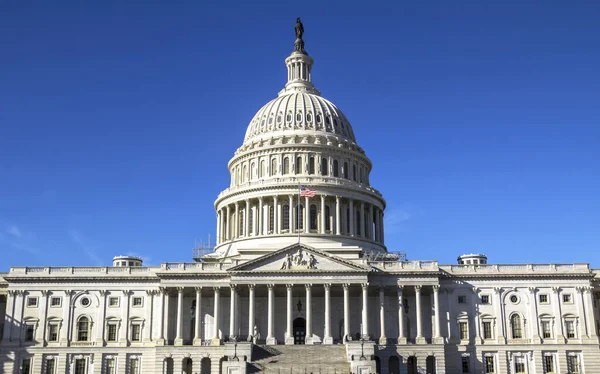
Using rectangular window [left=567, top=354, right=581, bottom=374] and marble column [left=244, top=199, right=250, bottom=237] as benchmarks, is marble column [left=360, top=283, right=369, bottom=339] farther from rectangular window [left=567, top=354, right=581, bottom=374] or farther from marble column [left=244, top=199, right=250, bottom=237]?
rectangular window [left=567, top=354, right=581, bottom=374]

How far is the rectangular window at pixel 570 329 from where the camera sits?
8775cm

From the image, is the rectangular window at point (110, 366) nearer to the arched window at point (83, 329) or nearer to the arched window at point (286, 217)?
the arched window at point (83, 329)

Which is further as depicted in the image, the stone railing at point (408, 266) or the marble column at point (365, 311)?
the stone railing at point (408, 266)

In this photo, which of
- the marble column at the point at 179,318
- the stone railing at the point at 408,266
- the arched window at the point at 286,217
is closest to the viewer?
the marble column at the point at 179,318

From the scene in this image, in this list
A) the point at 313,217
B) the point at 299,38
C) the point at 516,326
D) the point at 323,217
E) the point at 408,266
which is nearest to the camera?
the point at 408,266

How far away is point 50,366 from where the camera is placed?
87.6m

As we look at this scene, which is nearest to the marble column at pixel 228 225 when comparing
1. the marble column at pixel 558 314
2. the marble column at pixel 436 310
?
the marble column at pixel 436 310

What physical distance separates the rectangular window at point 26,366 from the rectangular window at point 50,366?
200 centimetres

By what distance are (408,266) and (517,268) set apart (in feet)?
45.4

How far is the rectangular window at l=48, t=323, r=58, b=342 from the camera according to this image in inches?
3494

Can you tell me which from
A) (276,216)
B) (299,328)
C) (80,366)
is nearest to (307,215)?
(276,216)

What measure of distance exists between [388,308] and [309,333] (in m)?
11.6

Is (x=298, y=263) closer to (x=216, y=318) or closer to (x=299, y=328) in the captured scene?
(x=299, y=328)

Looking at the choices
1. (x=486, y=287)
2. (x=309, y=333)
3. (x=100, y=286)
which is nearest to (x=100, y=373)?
(x=100, y=286)
